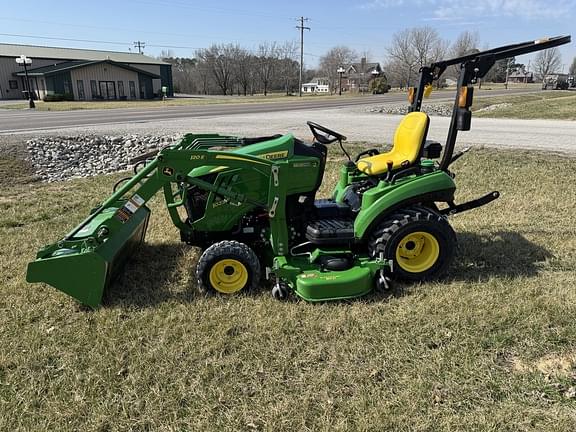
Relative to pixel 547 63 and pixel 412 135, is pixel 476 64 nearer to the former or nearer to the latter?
pixel 412 135

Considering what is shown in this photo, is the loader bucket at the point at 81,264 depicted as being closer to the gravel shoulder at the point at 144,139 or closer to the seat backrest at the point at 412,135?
the seat backrest at the point at 412,135

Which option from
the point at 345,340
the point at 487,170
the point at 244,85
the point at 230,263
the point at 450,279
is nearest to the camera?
the point at 345,340

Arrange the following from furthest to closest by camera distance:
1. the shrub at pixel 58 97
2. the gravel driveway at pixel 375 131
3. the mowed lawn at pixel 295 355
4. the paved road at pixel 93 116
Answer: the shrub at pixel 58 97, the paved road at pixel 93 116, the gravel driveway at pixel 375 131, the mowed lawn at pixel 295 355

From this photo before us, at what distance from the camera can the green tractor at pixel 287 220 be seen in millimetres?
3895

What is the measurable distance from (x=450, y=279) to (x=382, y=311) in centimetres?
98

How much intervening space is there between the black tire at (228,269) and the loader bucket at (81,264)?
29.2 inches

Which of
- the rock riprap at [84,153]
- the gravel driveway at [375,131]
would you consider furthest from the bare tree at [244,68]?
A: the rock riprap at [84,153]

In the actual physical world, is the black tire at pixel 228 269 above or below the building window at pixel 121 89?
below

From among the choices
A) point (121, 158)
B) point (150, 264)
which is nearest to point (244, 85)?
point (121, 158)

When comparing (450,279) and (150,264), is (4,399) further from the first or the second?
(450,279)

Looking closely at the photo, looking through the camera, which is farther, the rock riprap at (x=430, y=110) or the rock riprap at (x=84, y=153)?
the rock riprap at (x=430, y=110)

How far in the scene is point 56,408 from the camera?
2.76 m

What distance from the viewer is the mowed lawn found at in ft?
8.92

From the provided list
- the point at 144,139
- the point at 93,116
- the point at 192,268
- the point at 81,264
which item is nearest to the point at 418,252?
the point at 192,268
